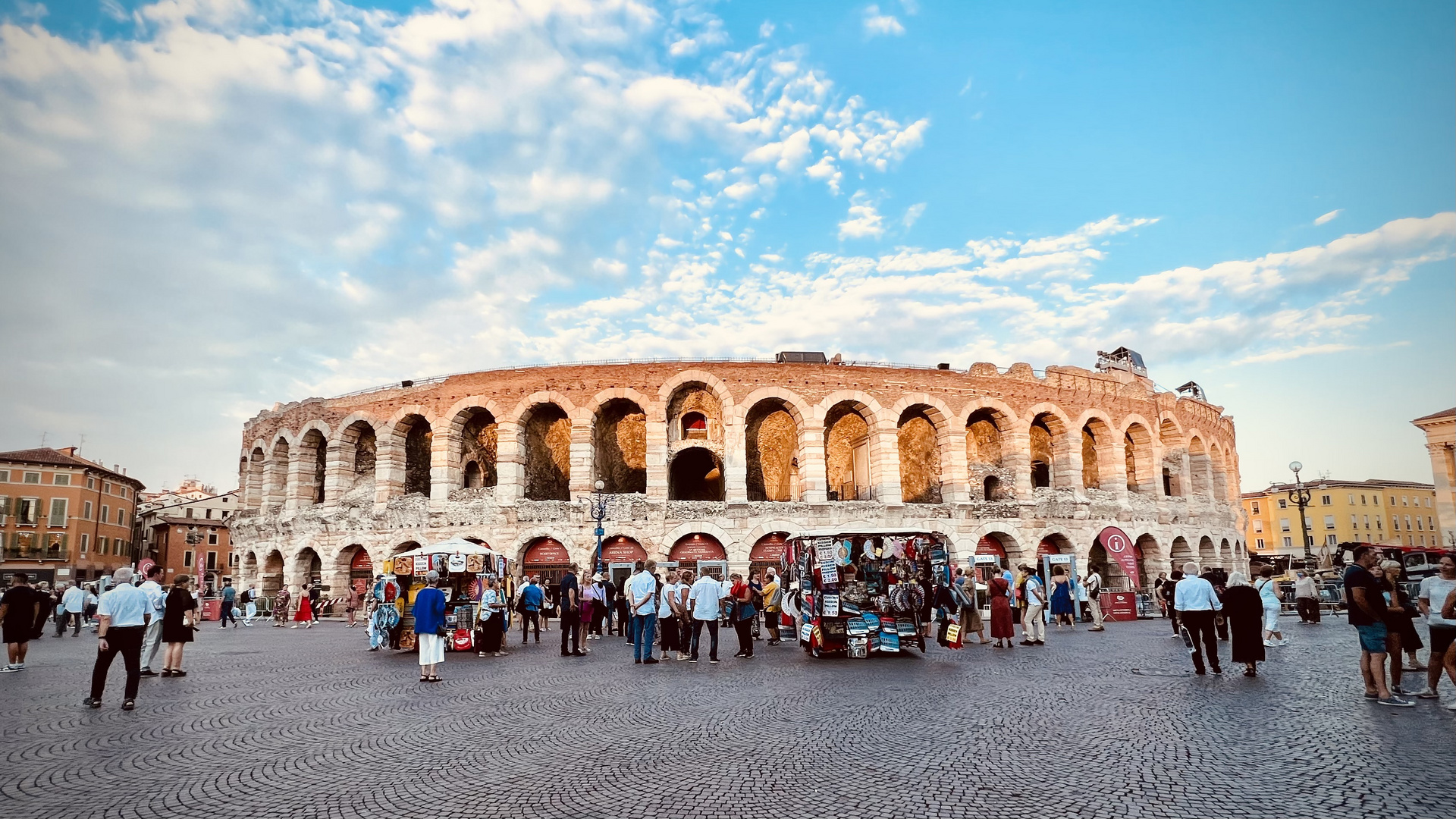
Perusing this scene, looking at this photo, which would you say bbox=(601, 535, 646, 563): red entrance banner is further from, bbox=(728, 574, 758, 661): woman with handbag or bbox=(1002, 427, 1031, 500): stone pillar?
bbox=(1002, 427, 1031, 500): stone pillar

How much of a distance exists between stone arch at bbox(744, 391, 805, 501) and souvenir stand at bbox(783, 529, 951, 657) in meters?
15.6

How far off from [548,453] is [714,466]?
21.6 ft

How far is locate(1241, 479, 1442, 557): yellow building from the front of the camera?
75.4 meters

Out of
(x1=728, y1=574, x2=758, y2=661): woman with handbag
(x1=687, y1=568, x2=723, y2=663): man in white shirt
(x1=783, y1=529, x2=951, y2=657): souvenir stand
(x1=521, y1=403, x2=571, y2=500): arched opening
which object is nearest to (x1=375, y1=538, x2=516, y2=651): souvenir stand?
(x1=687, y1=568, x2=723, y2=663): man in white shirt

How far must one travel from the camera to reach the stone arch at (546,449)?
1117 inches

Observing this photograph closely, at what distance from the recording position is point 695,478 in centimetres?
3350

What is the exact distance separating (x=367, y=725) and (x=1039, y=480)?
30723 mm

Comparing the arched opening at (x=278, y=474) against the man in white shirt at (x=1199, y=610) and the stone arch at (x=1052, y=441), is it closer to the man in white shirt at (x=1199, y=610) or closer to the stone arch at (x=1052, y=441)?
the stone arch at (x=1052, y=441)

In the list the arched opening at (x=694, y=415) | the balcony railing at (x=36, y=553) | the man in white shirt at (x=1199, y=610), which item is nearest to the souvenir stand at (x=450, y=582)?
the man in white shirt at (x=1199, y=610)

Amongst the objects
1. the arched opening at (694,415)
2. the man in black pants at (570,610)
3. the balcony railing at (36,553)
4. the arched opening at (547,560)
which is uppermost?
the arched opening at (694,415)

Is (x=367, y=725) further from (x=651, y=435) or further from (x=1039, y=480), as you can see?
(x=1039, y=480)

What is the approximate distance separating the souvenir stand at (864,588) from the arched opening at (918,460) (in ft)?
54.3

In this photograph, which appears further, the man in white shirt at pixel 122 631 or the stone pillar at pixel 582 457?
the stone pillar at pixel 582 457

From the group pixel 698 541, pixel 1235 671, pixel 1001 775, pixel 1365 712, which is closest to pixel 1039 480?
pixel 698 541
